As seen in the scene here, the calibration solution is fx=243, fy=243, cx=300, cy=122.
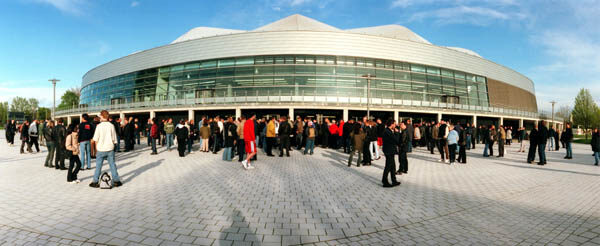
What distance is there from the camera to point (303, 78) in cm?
2598

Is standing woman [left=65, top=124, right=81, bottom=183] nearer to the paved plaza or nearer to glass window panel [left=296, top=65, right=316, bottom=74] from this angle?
the paved plaza

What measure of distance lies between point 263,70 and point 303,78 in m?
4.52

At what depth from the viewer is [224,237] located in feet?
10.8

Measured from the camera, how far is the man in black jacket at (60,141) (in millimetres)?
7273

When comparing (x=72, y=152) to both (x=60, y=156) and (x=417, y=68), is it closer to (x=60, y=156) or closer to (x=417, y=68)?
(x=60, y=156)

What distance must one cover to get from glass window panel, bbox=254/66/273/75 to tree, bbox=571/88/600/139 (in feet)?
229

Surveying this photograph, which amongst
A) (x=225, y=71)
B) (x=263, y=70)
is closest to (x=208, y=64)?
(x=225, y=71)

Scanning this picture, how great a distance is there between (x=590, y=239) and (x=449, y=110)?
28.3 metres

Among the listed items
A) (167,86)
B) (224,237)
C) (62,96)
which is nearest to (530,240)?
(224,237)

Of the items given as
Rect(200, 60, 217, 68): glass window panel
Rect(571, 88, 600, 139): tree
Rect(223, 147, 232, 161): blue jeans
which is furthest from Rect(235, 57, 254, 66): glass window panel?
Rect(571, 88, 600, 139): tree

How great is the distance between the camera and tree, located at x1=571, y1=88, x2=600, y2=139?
53219mm

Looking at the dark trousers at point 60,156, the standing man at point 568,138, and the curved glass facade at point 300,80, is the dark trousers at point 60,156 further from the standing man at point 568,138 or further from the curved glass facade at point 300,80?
the standing man at point 568,138

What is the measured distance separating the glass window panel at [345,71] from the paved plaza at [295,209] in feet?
65.9

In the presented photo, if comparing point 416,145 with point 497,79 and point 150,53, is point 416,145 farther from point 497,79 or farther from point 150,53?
point 150,53
